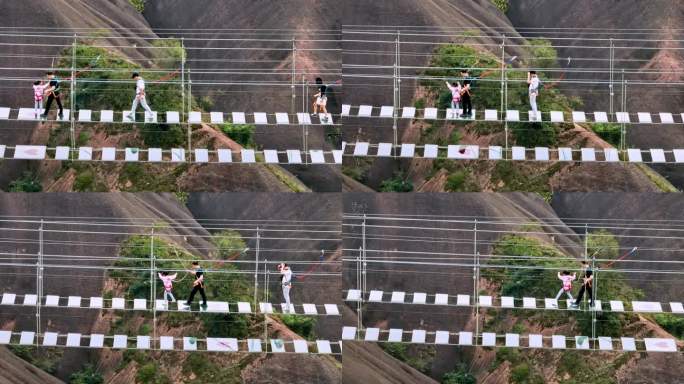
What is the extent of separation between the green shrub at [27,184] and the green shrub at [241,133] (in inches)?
177

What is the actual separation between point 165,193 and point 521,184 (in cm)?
833

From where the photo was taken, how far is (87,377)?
143 feet

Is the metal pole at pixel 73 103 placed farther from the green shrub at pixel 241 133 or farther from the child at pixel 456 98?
the child at pixel 456 98

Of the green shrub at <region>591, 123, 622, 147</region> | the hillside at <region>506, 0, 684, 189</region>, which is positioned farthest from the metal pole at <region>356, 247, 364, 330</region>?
the hillside at <region>506, 0, 684, 189</region>

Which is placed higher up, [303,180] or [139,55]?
[139,55]

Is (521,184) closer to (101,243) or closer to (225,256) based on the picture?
(225,256)

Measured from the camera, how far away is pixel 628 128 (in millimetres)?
44469

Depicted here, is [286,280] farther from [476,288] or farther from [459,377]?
[459,377]

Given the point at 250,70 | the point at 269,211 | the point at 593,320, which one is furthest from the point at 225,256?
the point at 593,320

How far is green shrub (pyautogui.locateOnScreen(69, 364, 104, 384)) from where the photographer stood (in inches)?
1714

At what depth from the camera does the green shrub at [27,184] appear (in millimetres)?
44000

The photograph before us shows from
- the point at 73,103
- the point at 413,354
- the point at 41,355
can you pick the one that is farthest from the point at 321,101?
the point at 41,355

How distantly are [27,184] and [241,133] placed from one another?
202 inches

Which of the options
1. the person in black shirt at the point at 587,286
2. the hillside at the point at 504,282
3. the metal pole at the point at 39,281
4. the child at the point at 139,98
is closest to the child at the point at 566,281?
the person in black shirt at the point at 587,286
